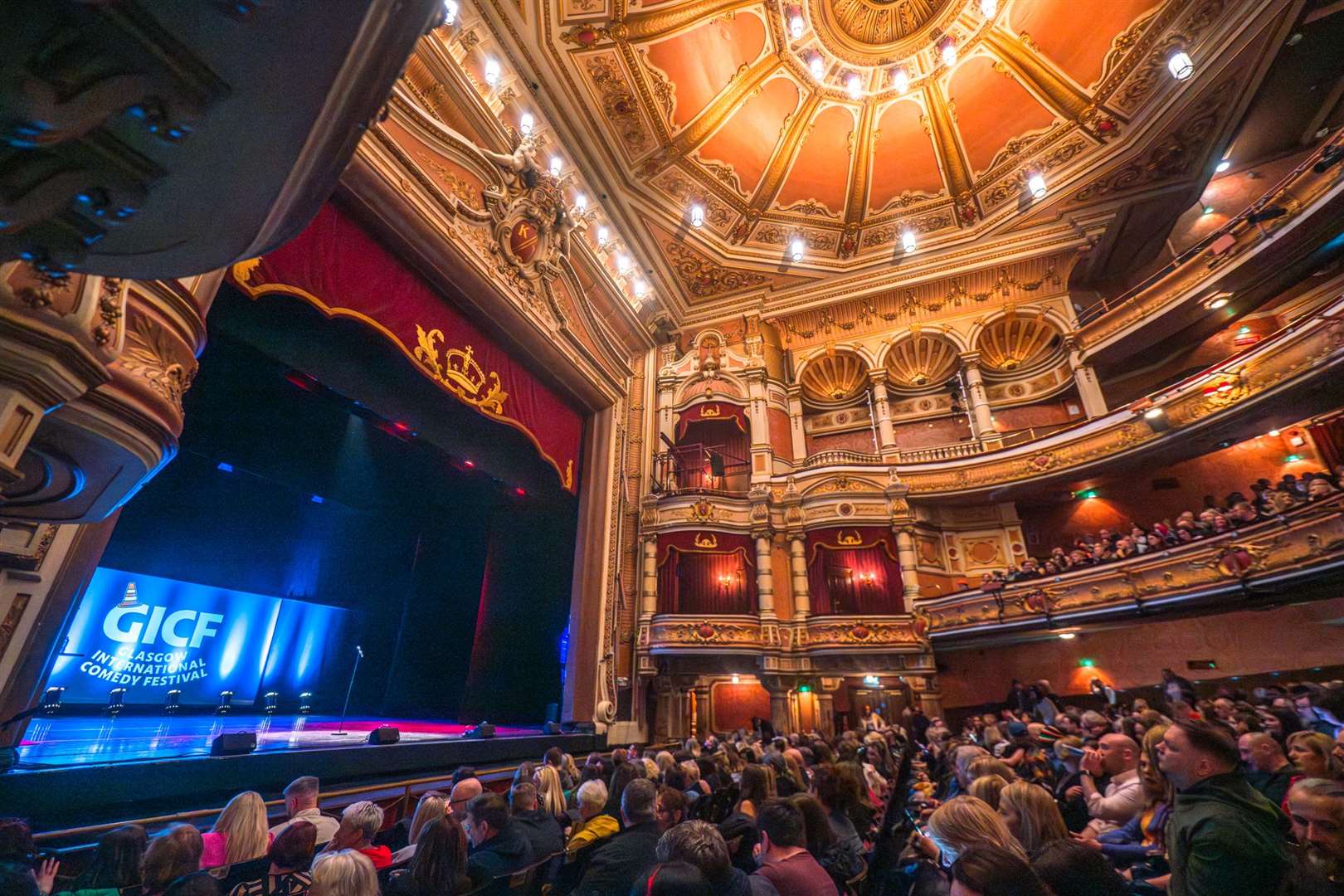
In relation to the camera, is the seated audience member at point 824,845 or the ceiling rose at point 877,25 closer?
the seated audience member at point 824,845

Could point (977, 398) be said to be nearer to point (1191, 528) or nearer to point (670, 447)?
point (1191, 528)

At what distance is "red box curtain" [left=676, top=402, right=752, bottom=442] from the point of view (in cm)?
1565

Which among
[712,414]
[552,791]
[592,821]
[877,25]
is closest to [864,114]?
[877,25]

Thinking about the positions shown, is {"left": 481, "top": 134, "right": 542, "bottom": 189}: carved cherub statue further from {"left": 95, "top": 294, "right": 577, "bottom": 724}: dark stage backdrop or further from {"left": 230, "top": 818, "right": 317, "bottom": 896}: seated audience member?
{"left": 230, "top": 818, "right": 317, "bottom": 896}: seated audience member

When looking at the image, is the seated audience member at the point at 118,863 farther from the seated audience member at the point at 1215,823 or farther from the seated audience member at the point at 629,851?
the seated audience member at the point at 1215,823

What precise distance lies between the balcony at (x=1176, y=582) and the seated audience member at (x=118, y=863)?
1212 cm

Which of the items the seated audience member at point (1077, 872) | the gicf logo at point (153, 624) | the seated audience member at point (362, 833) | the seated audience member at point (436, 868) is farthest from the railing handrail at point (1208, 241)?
the gicf logo at point (153, 624)

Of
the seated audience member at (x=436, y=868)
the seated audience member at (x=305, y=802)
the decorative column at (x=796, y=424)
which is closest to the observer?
the seated audience member at (x=436, y=868)

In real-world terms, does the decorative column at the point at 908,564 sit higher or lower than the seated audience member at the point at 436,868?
higher

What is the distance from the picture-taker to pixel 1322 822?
201cm

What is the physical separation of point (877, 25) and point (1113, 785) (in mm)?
15720

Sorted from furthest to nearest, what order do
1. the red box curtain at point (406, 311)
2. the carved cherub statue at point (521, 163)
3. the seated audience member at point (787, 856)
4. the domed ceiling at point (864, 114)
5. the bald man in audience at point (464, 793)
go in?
the domed ceiling at point (864, 114) → the carved cherub statue at point (521, 163) → the red box curtain at point (406, 311) → the bald man in audience at point (464, 793) → the seated audience member at point (787, 856)

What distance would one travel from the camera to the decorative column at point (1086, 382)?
1413 centimetres

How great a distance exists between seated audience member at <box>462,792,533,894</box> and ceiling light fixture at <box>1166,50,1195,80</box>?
1708 centimetres
